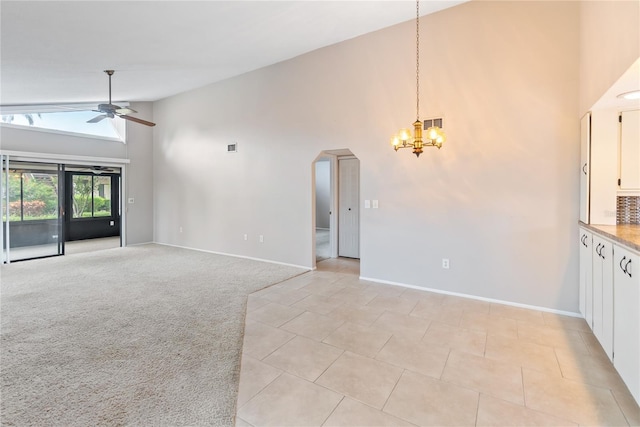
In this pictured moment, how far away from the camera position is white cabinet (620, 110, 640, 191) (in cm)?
272

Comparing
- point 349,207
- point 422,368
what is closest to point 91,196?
point 349,207

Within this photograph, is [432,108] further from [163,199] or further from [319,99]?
[163,199]

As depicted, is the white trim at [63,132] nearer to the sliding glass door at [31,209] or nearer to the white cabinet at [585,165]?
the sliding glass door at [31,209]

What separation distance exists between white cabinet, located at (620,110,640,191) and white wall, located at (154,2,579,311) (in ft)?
1.37

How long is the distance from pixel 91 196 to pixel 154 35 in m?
6.61

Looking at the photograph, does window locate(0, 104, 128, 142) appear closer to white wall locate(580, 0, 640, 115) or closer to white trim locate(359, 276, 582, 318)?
white trim locate(359, 276, 582, 318)

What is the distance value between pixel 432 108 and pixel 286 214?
298cm

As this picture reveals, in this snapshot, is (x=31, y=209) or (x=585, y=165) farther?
(x=31, y=209)

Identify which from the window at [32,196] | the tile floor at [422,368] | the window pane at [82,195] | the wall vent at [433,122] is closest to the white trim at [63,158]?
the window at [32,196]

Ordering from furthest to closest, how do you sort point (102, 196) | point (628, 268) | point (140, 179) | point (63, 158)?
point (102, 196) < point (140, 179) < point (63, 158) < point (628, 268)

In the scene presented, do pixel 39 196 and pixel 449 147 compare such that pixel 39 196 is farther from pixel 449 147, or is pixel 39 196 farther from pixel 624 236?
pixel 624 236

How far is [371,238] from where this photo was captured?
4.50 m

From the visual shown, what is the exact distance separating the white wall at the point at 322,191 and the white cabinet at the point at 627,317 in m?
9.04

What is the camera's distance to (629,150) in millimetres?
2758
